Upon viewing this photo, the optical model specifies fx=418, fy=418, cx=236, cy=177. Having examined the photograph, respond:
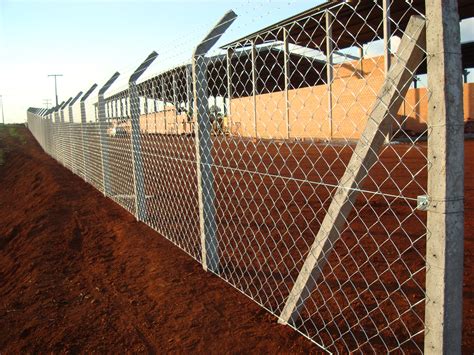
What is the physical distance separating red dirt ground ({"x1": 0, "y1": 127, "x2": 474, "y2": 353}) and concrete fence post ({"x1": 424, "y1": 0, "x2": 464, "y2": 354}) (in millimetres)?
871

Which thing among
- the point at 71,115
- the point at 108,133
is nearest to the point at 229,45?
the point at 108,133

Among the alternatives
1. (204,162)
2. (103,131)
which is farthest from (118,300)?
(103,131)

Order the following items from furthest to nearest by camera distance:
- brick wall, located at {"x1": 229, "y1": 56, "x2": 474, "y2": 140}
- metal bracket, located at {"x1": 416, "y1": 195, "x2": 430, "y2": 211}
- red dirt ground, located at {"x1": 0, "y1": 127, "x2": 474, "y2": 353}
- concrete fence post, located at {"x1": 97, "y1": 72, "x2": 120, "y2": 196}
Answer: concrete fence post, located at {"x1": 97, "y1": 72, "x2": 120, "y2": 196} < red dirt ground, located at {"x1": 0, "y1": 127, "x2": 474, "y2": 353} < brick wall, located at {"x1": 229, "y1": 56, "x2": 474, "y2": 140} < metal bracket, located at {"x1": 416, "y1": 195, "x2": 430, "y2": 211}

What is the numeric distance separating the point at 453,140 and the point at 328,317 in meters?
1.60

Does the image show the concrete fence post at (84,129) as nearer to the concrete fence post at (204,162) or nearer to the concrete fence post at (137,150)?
the concrete fence post at (137,150)

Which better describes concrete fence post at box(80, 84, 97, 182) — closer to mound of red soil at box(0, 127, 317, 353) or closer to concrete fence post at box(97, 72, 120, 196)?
concrete fence post at box(97, 72, 120, 196)

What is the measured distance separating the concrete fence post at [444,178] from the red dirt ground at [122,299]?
2.86ft

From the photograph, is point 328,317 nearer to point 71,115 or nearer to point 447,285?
point 447,285

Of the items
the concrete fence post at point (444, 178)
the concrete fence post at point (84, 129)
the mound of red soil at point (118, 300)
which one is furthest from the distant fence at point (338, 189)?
the concrete fence post at point (84, 129)

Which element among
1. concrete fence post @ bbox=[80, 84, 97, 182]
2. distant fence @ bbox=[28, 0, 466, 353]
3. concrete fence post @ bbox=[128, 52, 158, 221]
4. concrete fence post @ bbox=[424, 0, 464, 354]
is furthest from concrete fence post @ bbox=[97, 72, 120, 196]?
concrete fence post @ bbox=[424, 0, 464, 354]

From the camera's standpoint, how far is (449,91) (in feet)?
4.68

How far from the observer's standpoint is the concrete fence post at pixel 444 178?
1421mm

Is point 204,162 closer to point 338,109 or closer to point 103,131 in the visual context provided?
point 103,131

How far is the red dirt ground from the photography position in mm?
2613
